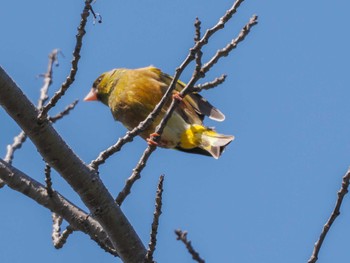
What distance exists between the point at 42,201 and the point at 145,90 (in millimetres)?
2793

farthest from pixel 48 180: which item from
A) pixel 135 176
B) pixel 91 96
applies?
pixel 91 96

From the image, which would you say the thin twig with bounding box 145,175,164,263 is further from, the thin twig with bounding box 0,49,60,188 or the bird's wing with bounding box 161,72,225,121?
the bird's wing with bounding box 161,72,225,121

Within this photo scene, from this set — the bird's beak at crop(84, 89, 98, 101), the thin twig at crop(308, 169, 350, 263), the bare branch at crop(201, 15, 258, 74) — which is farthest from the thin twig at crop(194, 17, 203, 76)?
the bird's beak at crop(84, 89, 98, 101)

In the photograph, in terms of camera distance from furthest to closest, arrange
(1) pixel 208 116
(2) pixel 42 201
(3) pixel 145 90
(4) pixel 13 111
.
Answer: (3) pixel 145 90 → (1) pixel 208 116 → (2) pixel 42 201 → (4) pixel 13 111

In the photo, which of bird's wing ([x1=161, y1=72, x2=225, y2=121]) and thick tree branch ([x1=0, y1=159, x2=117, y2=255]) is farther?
bird's wing ([x1=161, y1=72, x2=225, y2=121])

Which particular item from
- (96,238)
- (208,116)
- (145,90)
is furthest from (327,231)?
(145,90)

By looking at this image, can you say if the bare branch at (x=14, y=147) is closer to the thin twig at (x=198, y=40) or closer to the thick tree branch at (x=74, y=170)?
the thick tree branch at (x=74, y=170)

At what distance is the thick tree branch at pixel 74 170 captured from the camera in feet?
9.43

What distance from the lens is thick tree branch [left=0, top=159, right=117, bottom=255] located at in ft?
11.1

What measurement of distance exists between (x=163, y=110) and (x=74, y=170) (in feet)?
8.76

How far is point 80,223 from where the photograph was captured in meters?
3.48

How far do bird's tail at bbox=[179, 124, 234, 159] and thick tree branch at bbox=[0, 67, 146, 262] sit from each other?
2147mm

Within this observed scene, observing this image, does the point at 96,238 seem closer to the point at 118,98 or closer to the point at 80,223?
the point at 80,223

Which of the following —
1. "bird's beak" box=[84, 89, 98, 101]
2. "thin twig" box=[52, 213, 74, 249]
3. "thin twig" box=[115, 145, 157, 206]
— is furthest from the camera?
"bird's beak" box=[84, 89, 98, 101]
